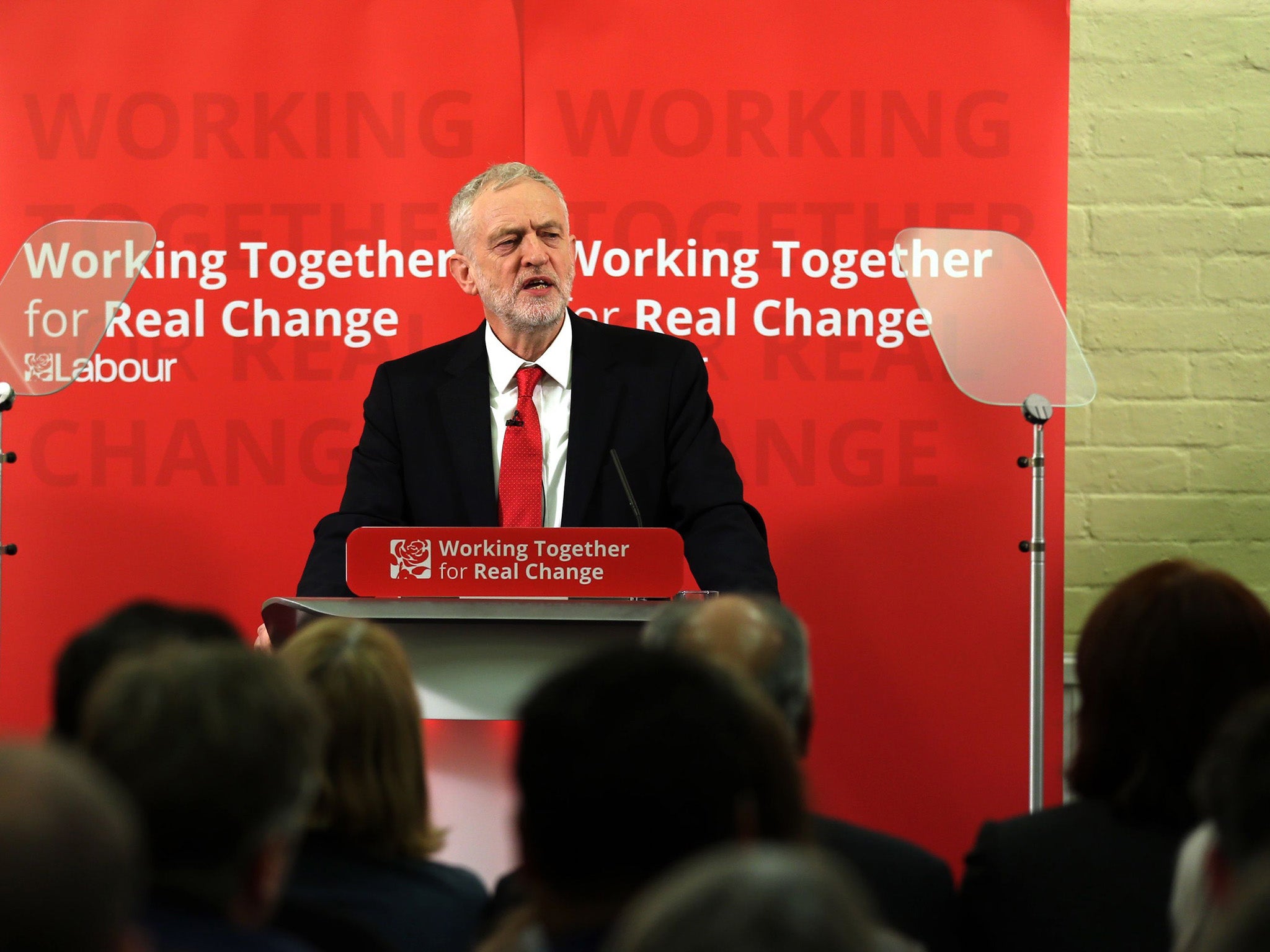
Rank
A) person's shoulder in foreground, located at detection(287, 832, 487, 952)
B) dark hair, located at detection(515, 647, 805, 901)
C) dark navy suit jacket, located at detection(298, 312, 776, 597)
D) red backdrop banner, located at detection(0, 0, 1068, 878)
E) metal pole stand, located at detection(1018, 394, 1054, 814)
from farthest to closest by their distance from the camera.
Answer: red backdrop banner, located at detection(0, 0, 1068, 878) < dark navy suit jacket, located at detection(298, 312, 776, 597) < metal pole stand, located at detection(1018, 394, 1054, 814) < person's shoulder in foreground, located at detection(287, 832, 487, 952) < dark hair, located at detection(515, 647, 805, 901)

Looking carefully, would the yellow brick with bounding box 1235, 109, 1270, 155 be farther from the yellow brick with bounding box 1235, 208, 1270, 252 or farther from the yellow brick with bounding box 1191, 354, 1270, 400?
the yellow brick with bounding box 1191, 354, 1270, 400

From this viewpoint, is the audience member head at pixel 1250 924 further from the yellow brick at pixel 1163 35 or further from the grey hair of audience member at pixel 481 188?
the yellow brick at pixel 1163 35

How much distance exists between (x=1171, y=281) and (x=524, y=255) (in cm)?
170

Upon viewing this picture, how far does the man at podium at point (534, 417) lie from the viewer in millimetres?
3400

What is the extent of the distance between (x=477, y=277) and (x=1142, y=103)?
1797 mm

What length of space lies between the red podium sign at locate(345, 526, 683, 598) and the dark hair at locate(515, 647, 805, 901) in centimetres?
150

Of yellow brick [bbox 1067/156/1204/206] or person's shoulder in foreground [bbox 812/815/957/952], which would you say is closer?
person's shoulder in foreground [bbox 812/815/957/952]

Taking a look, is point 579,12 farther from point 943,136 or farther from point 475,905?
point 475,905

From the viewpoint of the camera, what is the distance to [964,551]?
12.7 ft

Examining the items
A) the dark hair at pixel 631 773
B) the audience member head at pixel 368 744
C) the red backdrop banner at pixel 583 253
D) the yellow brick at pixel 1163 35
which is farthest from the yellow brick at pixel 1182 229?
the dark hair at pixel 631 773

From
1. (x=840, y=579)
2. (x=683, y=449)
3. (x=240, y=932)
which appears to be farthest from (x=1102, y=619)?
(x=840, y=579)

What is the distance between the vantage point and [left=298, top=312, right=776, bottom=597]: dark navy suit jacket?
339cm

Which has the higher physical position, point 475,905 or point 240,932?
point 240,932

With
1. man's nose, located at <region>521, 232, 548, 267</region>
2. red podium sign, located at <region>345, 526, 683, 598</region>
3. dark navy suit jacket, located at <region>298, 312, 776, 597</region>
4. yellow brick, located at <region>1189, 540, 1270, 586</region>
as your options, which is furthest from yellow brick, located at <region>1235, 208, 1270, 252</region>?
red podium sign, located at <region>345, 526, 683, 598</region>
